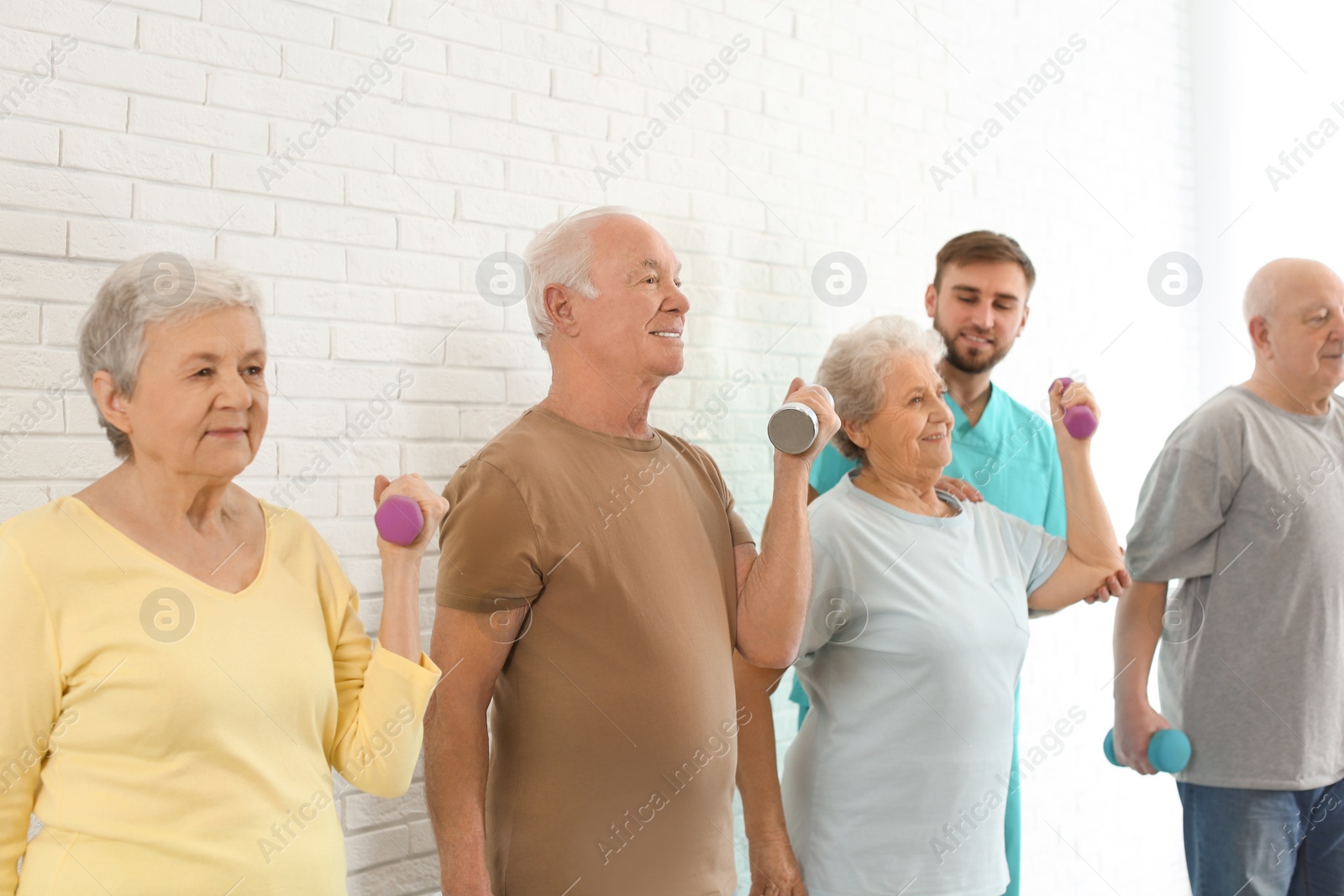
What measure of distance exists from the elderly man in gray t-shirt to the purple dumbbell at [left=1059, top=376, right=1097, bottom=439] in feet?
1.34

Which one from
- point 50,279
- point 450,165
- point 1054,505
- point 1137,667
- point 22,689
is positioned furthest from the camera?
point 1054,505

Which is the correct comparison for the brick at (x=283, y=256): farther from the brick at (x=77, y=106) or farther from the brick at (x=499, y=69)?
the brick at (x=499, y=69)

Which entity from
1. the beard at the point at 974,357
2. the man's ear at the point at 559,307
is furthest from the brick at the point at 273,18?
the beard at the point at 974,357

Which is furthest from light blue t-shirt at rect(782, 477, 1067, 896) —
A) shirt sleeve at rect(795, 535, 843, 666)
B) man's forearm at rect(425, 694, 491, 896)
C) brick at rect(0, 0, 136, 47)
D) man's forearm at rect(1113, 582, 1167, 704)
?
brick at rect(0, 0, 136, 47)

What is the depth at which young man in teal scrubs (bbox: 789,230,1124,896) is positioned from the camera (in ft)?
7.70

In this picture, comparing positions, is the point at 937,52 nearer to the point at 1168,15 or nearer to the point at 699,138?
the point at 699,138

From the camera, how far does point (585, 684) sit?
153cm

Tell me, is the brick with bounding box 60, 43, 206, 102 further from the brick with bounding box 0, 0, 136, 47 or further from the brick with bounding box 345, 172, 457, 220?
the brick with bounding box 345, 172, 457, 220

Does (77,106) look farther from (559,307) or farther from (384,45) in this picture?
(559,307)

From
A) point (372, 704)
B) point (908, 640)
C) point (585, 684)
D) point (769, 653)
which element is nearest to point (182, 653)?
point (372, 704)

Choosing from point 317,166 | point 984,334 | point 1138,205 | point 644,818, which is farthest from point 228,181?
point 1138,205

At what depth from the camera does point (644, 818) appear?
1541 millimetres

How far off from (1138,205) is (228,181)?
308 cm

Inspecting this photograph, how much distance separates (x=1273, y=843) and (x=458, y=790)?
1685 millimetres
